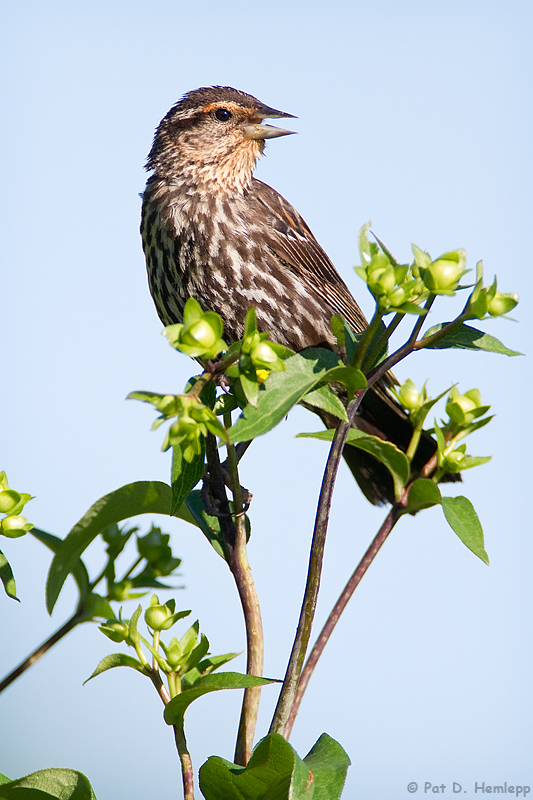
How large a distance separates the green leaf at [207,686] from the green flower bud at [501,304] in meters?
0.69

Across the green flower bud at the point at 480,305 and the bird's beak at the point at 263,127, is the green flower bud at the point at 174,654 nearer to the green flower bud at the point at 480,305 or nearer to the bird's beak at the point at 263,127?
the green flower bud at the point at 480,305

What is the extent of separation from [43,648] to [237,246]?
111 inches

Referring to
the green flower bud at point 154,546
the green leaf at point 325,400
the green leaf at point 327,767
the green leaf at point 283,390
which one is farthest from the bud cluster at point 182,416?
the green leaf at point 327,767

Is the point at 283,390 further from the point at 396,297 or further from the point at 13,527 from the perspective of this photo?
the point at 13,527

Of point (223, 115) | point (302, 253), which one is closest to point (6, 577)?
point (302, 253)

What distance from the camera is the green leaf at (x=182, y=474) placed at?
1271mm

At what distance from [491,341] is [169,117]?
384cm

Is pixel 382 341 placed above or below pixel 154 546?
above

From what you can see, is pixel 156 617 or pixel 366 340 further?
pixel 156 617

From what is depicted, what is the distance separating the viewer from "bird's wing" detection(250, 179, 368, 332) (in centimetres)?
421

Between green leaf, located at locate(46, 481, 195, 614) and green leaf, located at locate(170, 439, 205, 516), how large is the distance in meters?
0.19

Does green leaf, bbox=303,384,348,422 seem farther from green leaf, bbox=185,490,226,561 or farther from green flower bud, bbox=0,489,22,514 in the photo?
green flower bud, bbox=0,489,22,514

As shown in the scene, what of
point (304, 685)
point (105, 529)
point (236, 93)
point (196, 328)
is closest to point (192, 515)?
point (105, 529)

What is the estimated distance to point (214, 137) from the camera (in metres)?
4.43
